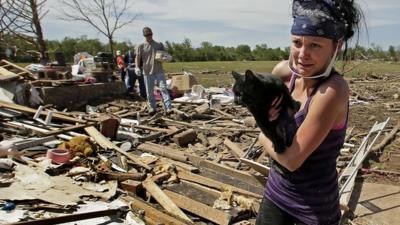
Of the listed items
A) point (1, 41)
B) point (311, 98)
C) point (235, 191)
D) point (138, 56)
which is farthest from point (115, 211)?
point (1, 41)

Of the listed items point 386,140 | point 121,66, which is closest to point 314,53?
point 386,140

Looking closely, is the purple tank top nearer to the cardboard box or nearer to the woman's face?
the woman's face

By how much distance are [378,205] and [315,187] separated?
4299 mm

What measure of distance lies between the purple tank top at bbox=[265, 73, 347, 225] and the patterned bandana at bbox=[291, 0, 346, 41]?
1.01 ft

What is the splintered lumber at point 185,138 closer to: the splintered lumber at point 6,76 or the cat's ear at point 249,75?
the splintered lumber at point 6,76

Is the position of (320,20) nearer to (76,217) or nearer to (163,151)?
(76,217)

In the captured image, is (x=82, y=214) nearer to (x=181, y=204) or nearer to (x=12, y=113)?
(x=181, y=204)

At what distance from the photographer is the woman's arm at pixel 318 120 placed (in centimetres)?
191

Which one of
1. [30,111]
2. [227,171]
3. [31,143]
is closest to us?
[227,171]

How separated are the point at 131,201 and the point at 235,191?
1433 millimetres

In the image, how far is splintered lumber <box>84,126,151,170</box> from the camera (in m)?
7.25

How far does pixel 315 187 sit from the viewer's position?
214cm

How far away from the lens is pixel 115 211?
516 centimetres

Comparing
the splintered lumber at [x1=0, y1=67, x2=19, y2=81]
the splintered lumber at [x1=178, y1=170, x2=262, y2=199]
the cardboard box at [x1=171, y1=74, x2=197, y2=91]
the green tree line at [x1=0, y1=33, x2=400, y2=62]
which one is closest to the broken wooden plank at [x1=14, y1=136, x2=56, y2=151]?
the splintered lumber at [x1=178, y1=170, x2=262, y2=199]
